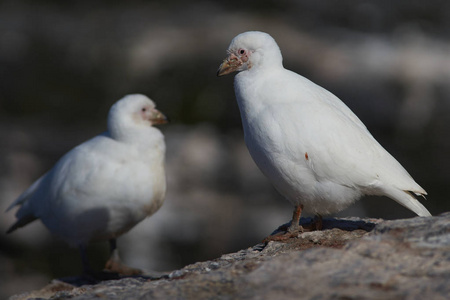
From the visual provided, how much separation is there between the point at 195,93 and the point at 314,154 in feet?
34.1

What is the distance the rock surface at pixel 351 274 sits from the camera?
3695 millimetres

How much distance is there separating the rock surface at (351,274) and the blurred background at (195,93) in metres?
9.37

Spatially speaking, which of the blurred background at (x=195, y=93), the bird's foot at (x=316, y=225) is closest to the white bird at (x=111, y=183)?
the bird's foot at (x=316, y=225)

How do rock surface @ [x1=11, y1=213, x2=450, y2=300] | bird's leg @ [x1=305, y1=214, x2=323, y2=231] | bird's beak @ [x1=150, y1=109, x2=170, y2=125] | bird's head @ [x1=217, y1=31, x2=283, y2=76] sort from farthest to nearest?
bird's beak @ [x1=150, y1=109, x2=170, y2=125] → bird's head @ [x1=217, y1=31, x2=283, y2=76] → bird's leg @ [x1=305, y1=214, x2=323, y2=231] → rock surface @ [x1=11, y1=213, x2=450, y2=300]

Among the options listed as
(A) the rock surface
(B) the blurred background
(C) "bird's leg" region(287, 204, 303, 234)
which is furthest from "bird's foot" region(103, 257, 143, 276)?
(A) the rock surface

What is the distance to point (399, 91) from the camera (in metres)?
16.3

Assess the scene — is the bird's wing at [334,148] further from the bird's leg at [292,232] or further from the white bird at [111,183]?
the white bird at [111,183]

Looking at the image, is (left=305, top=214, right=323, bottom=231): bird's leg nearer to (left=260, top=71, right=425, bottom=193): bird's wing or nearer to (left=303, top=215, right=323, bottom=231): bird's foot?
(left=303, top=215, right=323, bottom=231): bird's foot

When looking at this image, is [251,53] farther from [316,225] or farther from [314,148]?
[316,225]

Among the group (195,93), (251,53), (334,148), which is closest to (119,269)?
(251,53)

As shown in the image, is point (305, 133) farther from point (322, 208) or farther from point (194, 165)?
point (194, 165)

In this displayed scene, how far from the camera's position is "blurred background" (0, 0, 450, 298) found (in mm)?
14000

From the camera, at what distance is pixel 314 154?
5.92 m

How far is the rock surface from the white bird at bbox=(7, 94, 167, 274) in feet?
13.6
